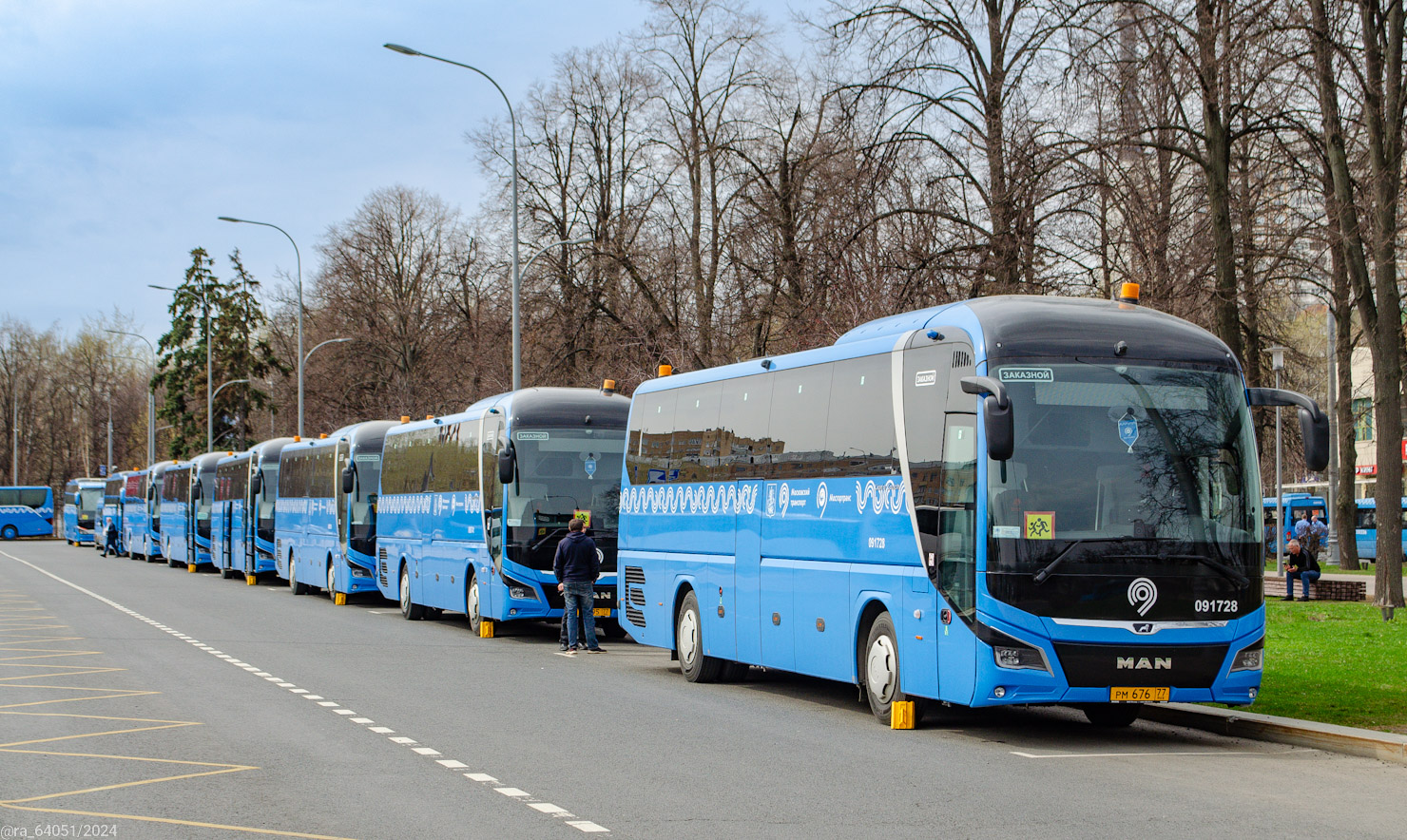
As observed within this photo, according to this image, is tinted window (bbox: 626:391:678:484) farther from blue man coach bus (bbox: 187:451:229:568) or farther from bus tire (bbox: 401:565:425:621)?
blue man coach bus (bbox: 187:451:229:568)

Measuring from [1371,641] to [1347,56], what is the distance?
28.4ft

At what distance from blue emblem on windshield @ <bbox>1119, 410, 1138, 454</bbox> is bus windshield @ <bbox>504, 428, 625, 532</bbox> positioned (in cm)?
1122

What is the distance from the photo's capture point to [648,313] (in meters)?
41.5

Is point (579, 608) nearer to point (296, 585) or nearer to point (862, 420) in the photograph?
point (862, 420)

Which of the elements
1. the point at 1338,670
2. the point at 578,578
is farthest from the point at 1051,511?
the point at 578,578

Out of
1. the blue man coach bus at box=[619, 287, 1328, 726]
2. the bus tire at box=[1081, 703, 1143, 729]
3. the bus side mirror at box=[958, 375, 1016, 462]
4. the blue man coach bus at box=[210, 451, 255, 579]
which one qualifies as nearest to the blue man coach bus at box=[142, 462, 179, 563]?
the blue man coach bus at box=[210, 451, 255, 579]

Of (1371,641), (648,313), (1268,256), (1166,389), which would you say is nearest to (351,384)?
(648,313)

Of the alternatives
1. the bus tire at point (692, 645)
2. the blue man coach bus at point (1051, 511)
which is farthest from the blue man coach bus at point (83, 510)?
the blue man coach bus at point (1051, 511)

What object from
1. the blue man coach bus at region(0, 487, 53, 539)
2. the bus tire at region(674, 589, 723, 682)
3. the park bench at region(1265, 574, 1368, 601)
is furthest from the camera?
the blue man coach bus at region(0, 487, 53, 539)

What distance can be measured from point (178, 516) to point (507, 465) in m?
34.8

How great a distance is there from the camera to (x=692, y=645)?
16984 millimetres

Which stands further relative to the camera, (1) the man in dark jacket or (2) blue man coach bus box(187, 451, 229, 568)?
(2) blue man coach bus box(187, 451, 229, 568)

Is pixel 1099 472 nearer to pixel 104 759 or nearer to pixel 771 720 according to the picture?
pixel 771 720

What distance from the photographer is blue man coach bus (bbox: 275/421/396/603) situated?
31.7 m
